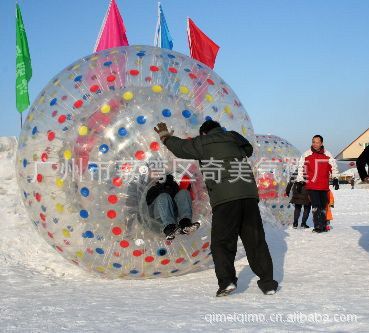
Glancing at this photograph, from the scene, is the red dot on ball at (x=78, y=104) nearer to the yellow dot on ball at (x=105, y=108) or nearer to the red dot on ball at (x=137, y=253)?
the yellow dot on ball at (x=105, y=108)

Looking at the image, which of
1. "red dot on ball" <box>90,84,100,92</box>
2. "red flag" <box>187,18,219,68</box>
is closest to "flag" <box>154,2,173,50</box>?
"red flag" <box>187,18,219,68</box>

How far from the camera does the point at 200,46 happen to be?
481 inches

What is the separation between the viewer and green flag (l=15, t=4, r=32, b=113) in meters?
13.1

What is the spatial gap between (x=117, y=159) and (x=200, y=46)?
8597 millimetres

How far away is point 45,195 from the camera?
4.43 meters

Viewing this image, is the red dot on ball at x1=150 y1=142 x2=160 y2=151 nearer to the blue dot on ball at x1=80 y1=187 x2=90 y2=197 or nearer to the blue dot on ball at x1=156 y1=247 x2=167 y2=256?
Result: the blue dot on ball at x1=80 y1=187 x2=90 y2=197

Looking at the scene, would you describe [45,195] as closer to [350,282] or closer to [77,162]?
[77,162]

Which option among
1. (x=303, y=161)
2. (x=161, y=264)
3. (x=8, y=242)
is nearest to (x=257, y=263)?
(x=161, y=264)

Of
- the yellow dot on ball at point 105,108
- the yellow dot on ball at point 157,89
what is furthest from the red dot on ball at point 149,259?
the yellow dot on ball at point 157,89

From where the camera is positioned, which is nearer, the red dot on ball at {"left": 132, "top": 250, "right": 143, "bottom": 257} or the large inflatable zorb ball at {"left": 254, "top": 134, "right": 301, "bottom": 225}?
the red dot on ball at {"left": 132, "top": 250, "right": 143, "bottom": 257}

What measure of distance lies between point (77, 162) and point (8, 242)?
2.18 meters

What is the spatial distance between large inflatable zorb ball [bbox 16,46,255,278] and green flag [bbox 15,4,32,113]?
897 centimetres

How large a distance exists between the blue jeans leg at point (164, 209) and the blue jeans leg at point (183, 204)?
59 millimetres

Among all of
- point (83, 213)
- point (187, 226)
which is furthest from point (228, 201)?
point (83, 213)
